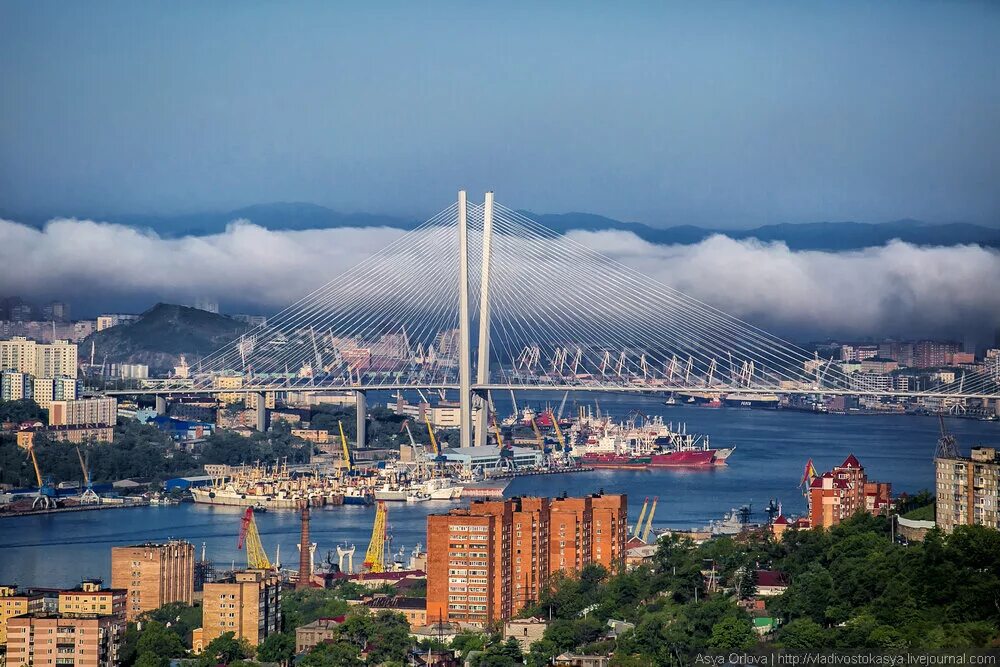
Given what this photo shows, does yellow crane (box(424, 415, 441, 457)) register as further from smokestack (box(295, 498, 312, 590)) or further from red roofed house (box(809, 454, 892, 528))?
red roofed house (box(809, 454, 892, 528))

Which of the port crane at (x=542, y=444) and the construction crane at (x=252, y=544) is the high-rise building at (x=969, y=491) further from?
the port crane at (x=542, y=444)

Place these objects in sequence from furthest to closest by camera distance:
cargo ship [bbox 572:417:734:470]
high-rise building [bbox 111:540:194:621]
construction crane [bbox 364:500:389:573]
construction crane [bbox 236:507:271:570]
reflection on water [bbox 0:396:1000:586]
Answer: cargo ship [bbox 572:417:734:470] → reflection on water [bbox 0:396:1000:586] → construction crane [bbox 236:507:271:570] → construction crane [bbox 364:500:389:573] → high-rise building [bbox 111:540:194:621]

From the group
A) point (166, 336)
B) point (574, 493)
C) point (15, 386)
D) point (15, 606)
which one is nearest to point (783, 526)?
point (15, 606)

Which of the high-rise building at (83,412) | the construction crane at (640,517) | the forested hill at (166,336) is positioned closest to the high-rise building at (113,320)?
the forested hill at (166,336)

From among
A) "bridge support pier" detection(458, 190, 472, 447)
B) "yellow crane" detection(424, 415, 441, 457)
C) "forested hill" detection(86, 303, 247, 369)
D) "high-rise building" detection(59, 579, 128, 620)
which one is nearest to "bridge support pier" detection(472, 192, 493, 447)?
"bridge support pier" detection(458, 190, 472, 447)

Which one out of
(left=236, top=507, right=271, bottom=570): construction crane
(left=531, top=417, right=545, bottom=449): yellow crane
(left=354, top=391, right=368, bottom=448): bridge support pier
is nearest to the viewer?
(left=236, top=507, right=271, bottom=570): construction crane

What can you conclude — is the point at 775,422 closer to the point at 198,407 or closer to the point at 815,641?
the point at 198,407

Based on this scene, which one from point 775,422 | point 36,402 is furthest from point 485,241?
point 775,422
